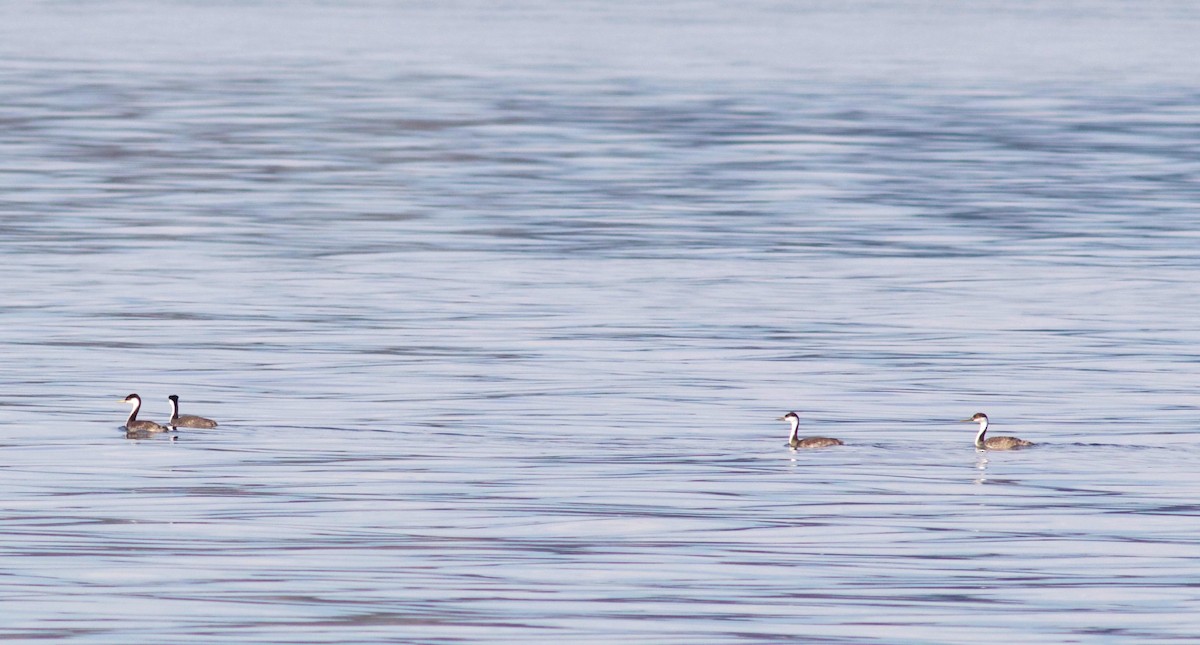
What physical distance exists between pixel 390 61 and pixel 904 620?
80.8 m

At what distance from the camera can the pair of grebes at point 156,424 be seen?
22750mm

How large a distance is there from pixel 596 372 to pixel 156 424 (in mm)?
5926

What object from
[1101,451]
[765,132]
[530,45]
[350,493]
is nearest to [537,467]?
[350,493]

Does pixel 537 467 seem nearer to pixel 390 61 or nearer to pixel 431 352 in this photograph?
pixel 431 352

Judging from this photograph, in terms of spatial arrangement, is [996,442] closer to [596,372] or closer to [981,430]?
[981,430]

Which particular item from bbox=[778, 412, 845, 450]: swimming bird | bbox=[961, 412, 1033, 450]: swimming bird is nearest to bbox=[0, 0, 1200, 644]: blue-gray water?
bbox=[778, 412, 845, 450]: swimming bird

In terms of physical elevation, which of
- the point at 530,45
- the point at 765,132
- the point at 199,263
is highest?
the point at 530,45

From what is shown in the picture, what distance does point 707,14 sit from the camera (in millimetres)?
143625

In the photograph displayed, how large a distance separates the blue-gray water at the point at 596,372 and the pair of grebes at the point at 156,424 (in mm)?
215

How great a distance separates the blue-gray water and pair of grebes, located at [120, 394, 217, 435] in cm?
21

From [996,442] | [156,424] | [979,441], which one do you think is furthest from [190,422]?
[996,442]

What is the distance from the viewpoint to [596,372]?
27.2 m

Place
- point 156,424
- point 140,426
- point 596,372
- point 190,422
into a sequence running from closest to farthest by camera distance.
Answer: point 156,424 < point 140,426 < point 190,422 < point 596,372

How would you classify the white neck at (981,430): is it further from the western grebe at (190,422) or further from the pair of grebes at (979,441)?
the western grebe at (190,422)
